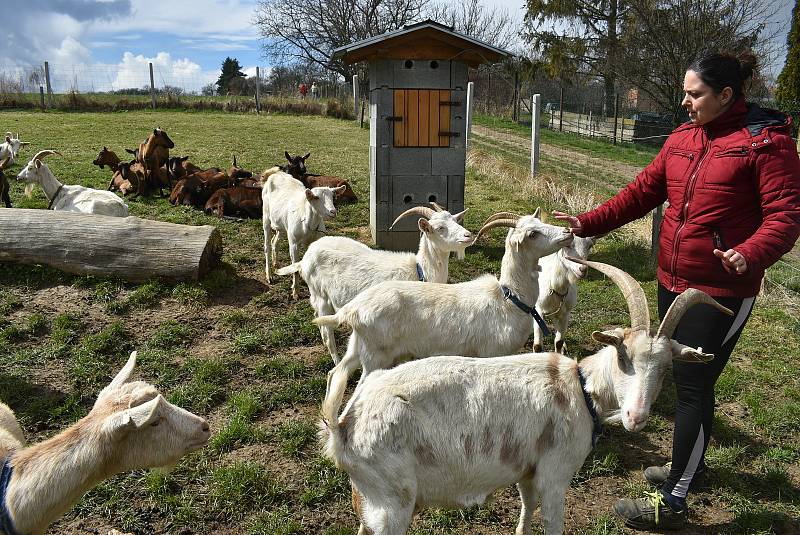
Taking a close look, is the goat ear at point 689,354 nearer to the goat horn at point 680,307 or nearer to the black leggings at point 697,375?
the goat horn at point 680,307

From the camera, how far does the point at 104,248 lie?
6.74 metres

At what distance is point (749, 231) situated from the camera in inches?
114

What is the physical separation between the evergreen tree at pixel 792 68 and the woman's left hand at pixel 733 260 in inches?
848

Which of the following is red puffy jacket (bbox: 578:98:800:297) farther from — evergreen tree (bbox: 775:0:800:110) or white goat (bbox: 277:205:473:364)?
evergreen tree (bbox: 775:0:800:110)

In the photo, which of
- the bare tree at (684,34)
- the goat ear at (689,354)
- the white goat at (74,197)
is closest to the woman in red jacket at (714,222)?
the goat ear at (689,354)

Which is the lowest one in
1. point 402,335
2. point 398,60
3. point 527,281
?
point 402,335

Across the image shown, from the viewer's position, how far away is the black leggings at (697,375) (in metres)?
2.99

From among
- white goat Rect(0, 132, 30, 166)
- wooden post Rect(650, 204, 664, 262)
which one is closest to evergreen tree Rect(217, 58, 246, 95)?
white goat Rect(0, 132, 30, 166)

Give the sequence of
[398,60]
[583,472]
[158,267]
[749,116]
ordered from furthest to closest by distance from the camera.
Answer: [398,60] < [158,267] < [583,472] < [749,116]

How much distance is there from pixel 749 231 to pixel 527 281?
5.50ft

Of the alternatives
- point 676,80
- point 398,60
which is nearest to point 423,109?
point 398,60

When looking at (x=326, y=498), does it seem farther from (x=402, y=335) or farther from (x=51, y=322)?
(x=51, y=322)

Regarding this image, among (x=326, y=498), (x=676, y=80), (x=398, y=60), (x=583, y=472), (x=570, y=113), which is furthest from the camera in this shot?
(x=570, y=113)

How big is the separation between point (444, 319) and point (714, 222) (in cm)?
192
